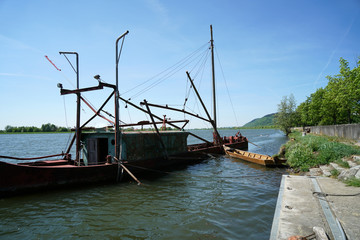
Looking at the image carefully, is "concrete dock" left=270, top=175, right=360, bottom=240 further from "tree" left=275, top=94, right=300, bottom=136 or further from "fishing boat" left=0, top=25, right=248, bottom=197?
"tree" left=275, top=94, right=300, bottom=136

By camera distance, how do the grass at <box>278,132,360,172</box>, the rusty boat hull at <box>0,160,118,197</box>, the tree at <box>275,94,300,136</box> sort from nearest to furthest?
the rusty boat hull at <box>0,160,118,197</box>, the grass at <box>278,132,360,172</box>, the tree at <box>275,94,300,136</box>

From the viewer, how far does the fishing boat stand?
32.5 ft

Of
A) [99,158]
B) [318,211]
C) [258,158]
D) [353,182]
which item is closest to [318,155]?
[258,158]

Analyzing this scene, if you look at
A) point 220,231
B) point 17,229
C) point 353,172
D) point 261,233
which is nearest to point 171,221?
point 220,231

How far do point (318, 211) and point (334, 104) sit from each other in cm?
4199

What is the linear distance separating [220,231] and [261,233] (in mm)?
1210

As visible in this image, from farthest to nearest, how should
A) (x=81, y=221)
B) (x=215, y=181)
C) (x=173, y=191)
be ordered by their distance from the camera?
1. (x=215, y=181)
2. (x=173, y=191)
3. (x=81, y=221)

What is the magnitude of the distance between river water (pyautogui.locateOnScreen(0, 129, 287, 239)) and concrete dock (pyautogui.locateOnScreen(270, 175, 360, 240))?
0.94m

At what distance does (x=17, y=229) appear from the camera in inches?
271

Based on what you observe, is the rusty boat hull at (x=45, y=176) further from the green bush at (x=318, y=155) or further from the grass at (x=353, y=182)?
the green bush at (x=318, y=155)

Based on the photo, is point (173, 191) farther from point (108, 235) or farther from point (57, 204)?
point (57, 204)

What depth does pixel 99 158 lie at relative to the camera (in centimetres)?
1462

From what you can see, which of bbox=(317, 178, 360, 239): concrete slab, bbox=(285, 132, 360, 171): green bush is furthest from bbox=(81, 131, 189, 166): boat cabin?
bbox=(317, 178, 360, 239): concrete slab

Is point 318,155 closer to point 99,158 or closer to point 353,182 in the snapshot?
point 353,182
